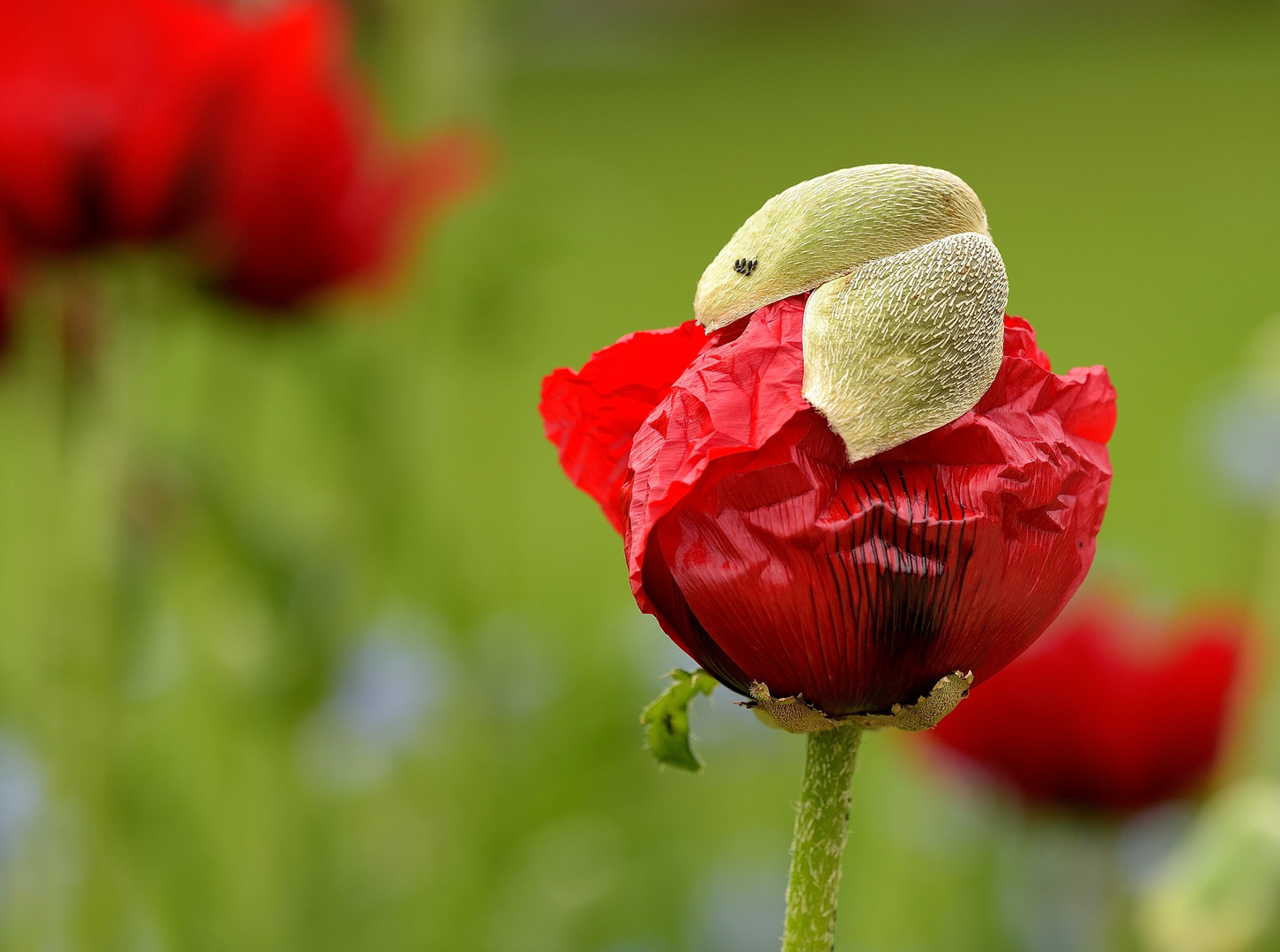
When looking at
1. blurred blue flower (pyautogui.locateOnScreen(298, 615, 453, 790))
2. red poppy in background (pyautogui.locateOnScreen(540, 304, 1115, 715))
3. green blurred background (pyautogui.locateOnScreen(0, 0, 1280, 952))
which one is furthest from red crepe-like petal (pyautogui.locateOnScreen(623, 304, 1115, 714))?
blurred blue flower (pyautogui.locateOnScreen(298, 615, 453, 790))

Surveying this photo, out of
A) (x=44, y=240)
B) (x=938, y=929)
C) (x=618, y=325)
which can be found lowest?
(x=618, y=325)

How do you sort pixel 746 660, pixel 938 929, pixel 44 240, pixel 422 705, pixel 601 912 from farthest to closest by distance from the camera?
pixel 422 705, pixel 938 929, pixel 601 912, pixel 44 240, pixel 746 660

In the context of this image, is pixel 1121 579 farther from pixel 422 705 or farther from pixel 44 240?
pixel 44 240

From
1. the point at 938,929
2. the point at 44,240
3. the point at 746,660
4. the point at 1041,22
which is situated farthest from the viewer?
the point at 1041,22

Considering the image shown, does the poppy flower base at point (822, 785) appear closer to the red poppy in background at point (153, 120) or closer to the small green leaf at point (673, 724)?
the small green leaf at point (673, 724)

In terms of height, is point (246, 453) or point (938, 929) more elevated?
point (246, 453)

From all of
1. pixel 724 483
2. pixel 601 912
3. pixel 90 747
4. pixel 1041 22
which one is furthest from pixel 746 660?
pixel 1041 22

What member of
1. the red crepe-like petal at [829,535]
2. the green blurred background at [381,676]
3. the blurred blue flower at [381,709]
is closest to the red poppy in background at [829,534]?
the red crepe-like petal at [829,535]

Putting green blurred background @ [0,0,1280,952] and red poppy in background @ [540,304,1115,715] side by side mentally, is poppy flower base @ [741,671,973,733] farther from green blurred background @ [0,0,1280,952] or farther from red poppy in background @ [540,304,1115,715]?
green blurred background @ [0,0,1280,952]

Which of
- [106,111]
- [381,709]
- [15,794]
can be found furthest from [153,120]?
[381,709]
